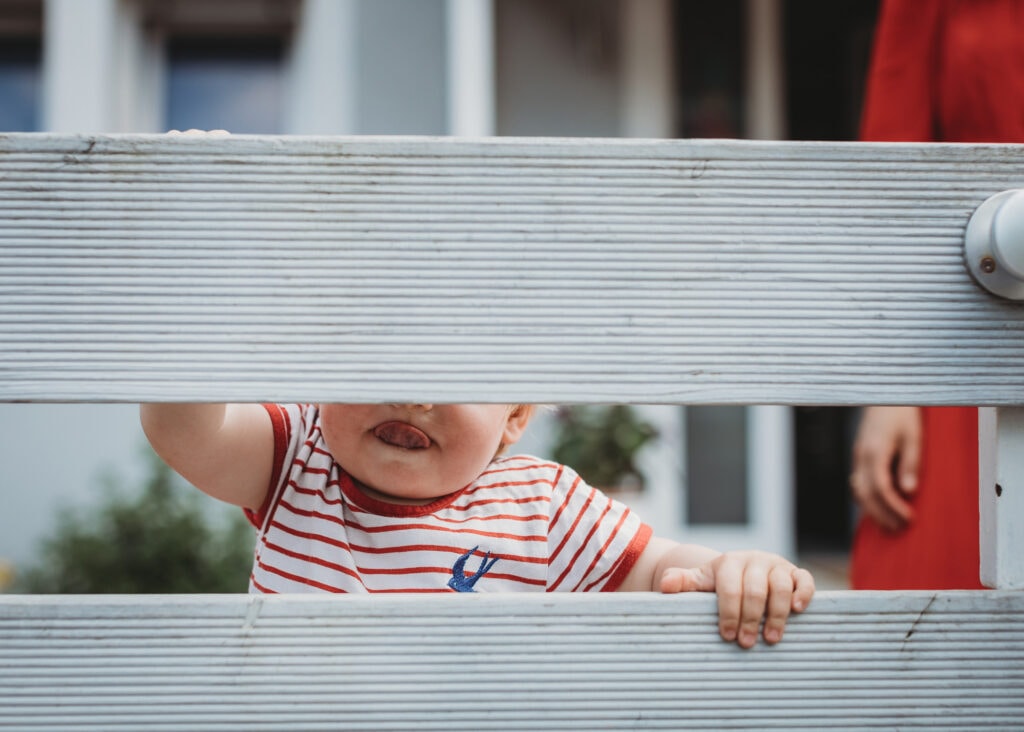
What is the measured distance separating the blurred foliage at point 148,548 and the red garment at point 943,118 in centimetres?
260

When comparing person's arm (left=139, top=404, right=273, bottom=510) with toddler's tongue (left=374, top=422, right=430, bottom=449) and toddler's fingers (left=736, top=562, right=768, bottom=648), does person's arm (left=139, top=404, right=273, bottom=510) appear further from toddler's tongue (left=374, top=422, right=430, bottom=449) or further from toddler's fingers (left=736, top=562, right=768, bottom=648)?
toddler's fingers (left=736, top=562, right=768, bottom=648)

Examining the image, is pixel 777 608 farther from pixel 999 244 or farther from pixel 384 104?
pixel 384 104

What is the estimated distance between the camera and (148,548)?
334cm

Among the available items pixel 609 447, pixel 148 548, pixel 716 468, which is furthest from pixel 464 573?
pixel 716 468

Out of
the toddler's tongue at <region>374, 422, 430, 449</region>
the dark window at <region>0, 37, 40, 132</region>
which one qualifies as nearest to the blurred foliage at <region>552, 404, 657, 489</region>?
the toddler's tongue at <region>374, 422, 430, 449</region>

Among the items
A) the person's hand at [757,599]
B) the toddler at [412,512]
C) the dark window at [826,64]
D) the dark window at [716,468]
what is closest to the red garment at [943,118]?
the toddler at [412,512]

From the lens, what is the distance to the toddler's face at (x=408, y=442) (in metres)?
1.01

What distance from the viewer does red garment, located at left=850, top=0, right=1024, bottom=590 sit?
4.19 ft

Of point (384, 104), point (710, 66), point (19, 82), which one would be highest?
point (710, 66)

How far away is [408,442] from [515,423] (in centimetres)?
26

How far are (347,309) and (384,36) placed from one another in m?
3.44

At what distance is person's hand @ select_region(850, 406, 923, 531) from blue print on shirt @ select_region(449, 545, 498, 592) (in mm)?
702

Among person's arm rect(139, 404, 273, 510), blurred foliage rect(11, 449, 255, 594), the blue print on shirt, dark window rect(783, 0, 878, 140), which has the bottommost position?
blurred foliage rect(11, 449, 255, 594)

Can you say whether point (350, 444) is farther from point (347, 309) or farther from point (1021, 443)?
point (1021, 443)
